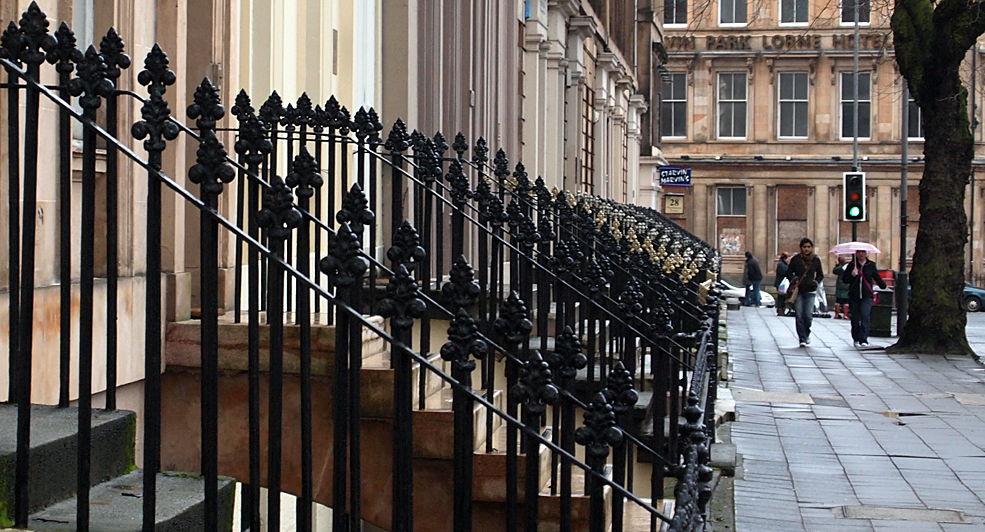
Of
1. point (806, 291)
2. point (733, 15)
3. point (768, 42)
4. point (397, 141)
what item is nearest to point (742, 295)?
point (768, 42)

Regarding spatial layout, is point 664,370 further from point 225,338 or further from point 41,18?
point 41,18

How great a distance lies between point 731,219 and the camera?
5053 centimetres

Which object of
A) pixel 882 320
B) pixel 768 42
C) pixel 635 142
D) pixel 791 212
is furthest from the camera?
pixel 791 212

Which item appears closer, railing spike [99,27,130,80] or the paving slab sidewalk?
railing spike [99,27,130,80]

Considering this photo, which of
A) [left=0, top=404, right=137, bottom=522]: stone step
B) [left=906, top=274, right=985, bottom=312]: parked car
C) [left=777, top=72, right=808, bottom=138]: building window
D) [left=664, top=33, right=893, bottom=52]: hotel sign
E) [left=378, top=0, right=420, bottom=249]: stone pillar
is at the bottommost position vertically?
[left=906, top=274, right=985, bottom=312]: parked car

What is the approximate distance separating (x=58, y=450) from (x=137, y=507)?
0.30 metres

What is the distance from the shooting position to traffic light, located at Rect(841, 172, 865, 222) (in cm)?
2323

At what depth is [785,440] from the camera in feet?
34.9

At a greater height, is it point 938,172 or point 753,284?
point 938,172

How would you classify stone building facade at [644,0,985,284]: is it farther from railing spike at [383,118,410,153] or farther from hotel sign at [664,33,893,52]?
railing spike at [383,118,410,153]

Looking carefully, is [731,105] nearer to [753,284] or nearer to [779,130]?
[779,130]

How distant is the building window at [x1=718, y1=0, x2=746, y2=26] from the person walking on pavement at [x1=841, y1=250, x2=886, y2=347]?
31.5m

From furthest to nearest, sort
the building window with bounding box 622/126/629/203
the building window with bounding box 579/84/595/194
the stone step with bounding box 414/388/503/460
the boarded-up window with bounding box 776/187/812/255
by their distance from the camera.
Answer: the boarded-up window with bounding box 776/187/812/255 → the building window with bounding box 622/126/629/203 → the building window with bounding box 579/84/595/194 → the stone step with bounding box 414/388/503/460

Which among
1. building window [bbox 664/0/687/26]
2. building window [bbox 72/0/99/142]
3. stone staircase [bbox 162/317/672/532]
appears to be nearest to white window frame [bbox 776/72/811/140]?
building window [bbox 664/0/687/26]
